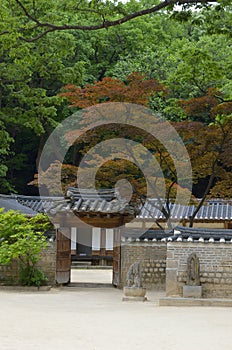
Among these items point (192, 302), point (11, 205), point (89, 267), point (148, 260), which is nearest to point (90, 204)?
point (148, 260)

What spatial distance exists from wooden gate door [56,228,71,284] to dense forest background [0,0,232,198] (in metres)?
4.37

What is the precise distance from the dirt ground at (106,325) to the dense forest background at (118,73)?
509cm

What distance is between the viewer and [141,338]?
884 centimetres

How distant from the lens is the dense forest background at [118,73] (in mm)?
12344

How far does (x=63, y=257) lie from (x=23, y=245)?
7.93 ft

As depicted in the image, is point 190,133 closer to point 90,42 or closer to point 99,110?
point 99,110

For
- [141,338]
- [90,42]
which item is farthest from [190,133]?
[90,42]

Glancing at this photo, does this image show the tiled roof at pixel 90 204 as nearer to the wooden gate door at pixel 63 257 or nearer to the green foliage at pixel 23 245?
the wooden gate door at pixel 63 257

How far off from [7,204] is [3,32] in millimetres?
16801

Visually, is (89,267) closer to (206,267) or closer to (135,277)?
(135,277)

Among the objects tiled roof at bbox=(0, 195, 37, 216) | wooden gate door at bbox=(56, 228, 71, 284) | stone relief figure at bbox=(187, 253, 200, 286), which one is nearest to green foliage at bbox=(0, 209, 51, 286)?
wooden gate door at bbox=(56, 228, 71, 284)

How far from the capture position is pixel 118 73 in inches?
1340

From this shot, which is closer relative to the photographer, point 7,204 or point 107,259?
point 7,204

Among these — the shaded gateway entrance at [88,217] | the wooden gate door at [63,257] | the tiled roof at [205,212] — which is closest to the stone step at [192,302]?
the shaded gateway entrance at [88,217]
